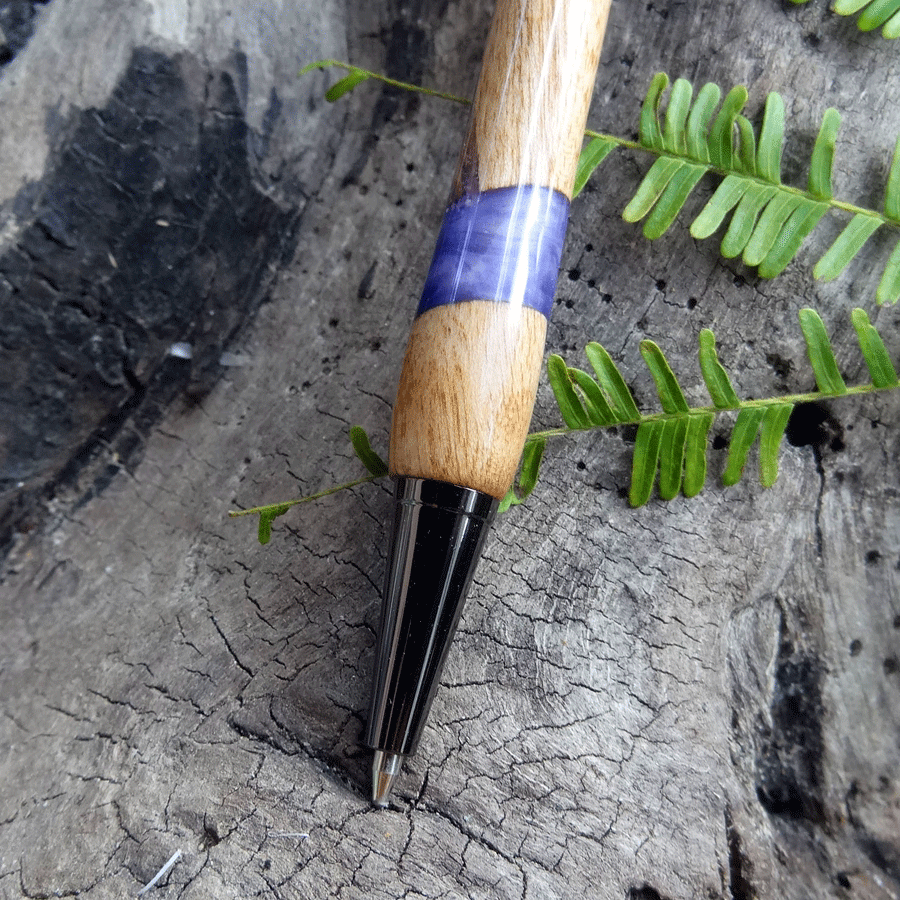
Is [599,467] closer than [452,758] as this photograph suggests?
No

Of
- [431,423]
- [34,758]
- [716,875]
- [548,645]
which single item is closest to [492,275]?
[431,423]

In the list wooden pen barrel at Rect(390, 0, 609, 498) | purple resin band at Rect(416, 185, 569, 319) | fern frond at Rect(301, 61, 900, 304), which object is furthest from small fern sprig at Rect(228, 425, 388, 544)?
fern frond at Rect(301, 61, 900, 304)

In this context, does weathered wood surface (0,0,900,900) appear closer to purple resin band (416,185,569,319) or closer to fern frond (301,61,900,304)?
fern frond (301,61,900,304)

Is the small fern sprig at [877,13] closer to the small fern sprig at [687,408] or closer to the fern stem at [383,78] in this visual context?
the small fern sprig at [687,408]

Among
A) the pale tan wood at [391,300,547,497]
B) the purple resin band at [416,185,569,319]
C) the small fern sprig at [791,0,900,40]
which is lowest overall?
the pale tan wood at [391,300,547,497]

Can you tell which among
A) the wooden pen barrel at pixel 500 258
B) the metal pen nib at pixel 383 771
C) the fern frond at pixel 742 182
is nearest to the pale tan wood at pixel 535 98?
the wooden pen barrel at pixel 500 258

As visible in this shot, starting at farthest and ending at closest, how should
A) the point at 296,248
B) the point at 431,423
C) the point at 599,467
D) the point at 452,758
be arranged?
the point at 296,248 → the point at 599,467 → the point at 452,758 → the point at 431,423

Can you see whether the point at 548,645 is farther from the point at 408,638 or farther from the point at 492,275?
the point at 492,275
